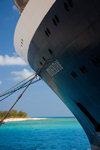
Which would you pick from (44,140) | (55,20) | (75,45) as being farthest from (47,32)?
(44,140)

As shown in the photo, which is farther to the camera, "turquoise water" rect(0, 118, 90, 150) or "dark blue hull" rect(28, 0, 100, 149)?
"turquoise water" rect(0, 118, 90, 150)

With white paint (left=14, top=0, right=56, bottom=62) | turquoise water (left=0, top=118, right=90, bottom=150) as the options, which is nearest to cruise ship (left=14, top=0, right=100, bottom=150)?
white paint (left=14, top=0, right=56, bottom=62)

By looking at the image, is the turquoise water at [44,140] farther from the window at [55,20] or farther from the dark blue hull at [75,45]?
the window at [55,20]

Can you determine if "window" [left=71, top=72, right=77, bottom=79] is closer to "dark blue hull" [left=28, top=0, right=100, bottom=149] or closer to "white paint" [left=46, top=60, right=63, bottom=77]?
"dark blue hull" [left=28, top=0, right=100, bottom=149]

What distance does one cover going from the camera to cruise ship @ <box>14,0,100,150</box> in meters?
4.90

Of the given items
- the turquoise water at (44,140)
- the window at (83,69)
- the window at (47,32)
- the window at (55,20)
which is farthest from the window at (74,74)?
the turquoise water at (44,140)

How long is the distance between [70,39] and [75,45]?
232mm

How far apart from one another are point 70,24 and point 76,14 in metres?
0.43

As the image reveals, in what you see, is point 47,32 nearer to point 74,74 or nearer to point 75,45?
point 75,45

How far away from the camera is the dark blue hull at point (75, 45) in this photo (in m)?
4.84

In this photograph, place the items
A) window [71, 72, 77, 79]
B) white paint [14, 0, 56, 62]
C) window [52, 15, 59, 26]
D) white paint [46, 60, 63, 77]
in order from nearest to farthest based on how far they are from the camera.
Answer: window [52, 15, 59, 26], white paint [14, 0, 56, 62], window [71, 72, 77, 79], white paint [46, 60, 63, 77]

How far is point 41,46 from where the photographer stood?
7484mm

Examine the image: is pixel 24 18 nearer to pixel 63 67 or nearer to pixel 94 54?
pixel 63 67

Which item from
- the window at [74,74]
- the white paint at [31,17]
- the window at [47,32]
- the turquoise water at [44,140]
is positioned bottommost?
the turquoise water at [44,140]
